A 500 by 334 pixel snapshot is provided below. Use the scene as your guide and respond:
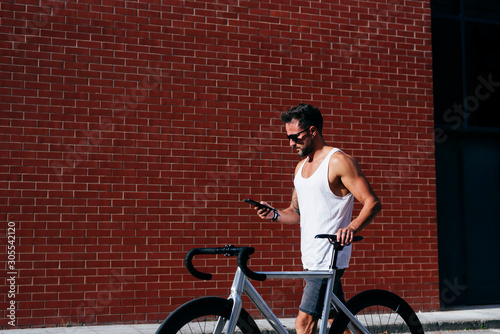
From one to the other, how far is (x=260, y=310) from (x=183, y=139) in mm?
3950

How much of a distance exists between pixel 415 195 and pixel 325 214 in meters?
4.40

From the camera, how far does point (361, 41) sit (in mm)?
7871

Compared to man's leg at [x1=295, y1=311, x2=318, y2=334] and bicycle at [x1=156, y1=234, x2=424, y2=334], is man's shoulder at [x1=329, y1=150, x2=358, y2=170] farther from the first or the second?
man's leg at [x1=295, y1=311, x2=318, y2=334]

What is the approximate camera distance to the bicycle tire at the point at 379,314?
146 inches

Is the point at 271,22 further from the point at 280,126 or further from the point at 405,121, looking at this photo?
the point at 405,121

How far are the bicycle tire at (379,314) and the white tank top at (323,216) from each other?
260mm

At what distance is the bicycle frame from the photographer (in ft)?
10.5

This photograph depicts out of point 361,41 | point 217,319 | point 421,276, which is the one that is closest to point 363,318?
point 217,319

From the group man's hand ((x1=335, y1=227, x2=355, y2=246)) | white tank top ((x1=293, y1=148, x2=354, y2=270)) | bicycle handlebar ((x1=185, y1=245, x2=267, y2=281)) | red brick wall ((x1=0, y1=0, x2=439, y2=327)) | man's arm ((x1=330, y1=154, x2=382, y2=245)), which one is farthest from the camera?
red brick wall ((x1=0, y1=0, x2=439, y2=327))

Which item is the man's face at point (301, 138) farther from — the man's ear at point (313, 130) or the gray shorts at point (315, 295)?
the gray shorts at point (315, 295)

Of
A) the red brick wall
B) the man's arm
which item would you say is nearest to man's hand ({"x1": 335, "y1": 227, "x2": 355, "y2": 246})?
the man's arm

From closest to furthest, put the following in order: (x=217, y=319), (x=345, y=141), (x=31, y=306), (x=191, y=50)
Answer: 1. (x=217, y=319)
2. (x=31, y=306)
3. (x=191, y=50)
4. (x=345, y=141)

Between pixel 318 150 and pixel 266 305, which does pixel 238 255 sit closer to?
pixel 266 305

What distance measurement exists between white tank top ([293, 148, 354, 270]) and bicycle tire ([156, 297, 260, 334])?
75 cm
